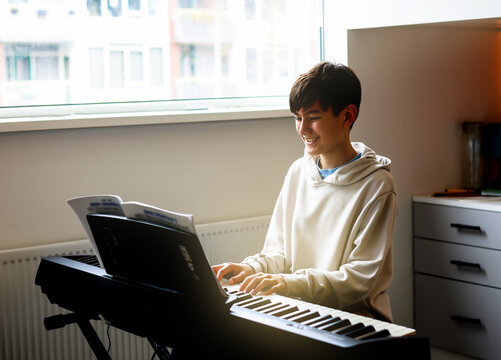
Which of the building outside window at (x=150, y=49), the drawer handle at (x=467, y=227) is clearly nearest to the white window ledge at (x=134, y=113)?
the building outside window at (x=150, y=49)

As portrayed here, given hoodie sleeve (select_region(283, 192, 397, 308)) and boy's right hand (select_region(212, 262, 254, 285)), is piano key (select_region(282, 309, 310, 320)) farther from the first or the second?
boy's right hand (select_region(212, 262, 254, 285))

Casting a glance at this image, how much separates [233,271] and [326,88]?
0.60 metres

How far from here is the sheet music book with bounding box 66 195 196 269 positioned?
Answer: 4.99 feet

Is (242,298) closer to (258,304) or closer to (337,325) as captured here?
(258,304)

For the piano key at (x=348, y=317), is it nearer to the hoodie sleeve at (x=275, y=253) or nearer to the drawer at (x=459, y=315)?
the hoodie sleeve at (x=275, y=253)

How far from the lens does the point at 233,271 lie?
204cm

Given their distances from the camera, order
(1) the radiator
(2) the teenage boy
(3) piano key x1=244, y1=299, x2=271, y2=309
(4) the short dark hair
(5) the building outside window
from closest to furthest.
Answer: (3) piano key x1=244, y1=299, x2=271, y2=309
(2) the teenage boy
(4) the short dark hair
(1) the radiator
(5) the building outside window

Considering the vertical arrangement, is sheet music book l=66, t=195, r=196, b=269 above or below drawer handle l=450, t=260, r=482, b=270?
above

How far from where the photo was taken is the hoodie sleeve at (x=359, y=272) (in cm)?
194

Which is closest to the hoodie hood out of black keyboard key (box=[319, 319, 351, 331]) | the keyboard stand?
black keyboard key (box=[319, 319, 351, 331])

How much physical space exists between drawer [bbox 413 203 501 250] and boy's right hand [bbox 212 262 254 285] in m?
1.44

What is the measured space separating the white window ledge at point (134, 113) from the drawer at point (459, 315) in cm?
113

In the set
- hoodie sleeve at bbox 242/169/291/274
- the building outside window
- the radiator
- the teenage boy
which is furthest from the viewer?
the building outside window

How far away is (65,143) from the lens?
2588mm
